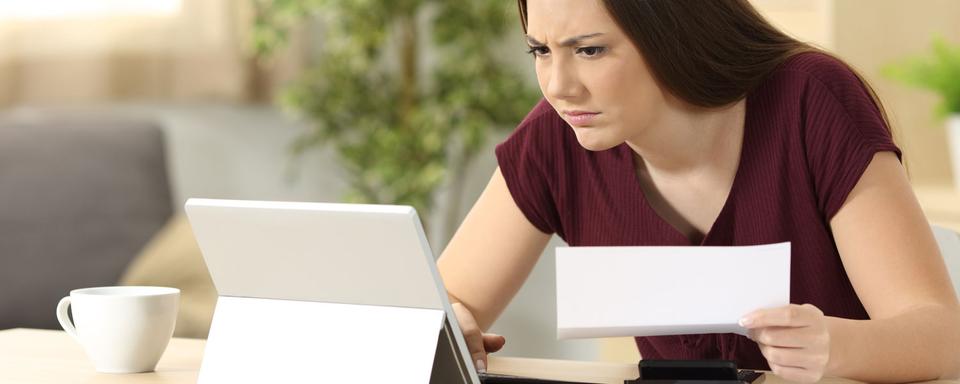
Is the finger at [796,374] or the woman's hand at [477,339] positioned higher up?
the finger at [796,374]

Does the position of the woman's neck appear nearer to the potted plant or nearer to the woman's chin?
the woman's chin

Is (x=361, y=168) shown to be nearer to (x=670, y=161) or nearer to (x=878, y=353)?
(x=670, y=161)

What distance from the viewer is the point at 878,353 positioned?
45.0 inches

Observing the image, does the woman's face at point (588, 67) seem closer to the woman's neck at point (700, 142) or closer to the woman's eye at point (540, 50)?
the woman's eye at point (540, 50)

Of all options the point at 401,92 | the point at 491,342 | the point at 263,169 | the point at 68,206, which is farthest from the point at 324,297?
the point at 263,169

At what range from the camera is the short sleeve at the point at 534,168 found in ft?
5.08

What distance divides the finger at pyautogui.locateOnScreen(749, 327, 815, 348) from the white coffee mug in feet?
1.86

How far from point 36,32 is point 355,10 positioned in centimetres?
80

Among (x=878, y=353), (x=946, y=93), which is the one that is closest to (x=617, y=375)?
(x=878, y=353)

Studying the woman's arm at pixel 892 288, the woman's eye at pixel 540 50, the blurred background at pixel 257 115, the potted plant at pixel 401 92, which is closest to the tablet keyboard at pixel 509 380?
the woman's arm at pixel 892 288

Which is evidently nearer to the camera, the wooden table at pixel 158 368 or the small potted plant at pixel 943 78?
the wooden table at pixel 158 368

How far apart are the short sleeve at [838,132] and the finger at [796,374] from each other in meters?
0.31

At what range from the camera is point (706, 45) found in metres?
1.35

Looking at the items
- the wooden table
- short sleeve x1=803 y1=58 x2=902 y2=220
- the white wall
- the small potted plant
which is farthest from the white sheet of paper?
the white wall
